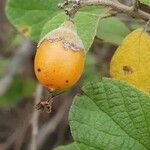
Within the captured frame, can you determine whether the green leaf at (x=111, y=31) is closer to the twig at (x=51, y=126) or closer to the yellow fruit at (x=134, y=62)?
the yellow fruit at (x=134, y=62)

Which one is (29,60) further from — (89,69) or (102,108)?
(102,108)

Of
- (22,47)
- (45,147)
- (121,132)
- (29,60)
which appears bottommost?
(45,147)

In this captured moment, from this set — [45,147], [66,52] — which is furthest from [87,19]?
→ [45,147]

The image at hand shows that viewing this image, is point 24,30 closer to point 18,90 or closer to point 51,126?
point 51,126

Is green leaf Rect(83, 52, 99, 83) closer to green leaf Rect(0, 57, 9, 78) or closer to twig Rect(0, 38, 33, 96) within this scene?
twig Rect(0, 38, 33, 96)

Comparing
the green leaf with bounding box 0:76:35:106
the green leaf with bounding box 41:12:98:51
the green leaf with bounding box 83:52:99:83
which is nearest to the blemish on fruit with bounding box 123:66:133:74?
the green leaf with bounding box 41:12:98:51

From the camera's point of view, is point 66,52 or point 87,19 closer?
point 66,52

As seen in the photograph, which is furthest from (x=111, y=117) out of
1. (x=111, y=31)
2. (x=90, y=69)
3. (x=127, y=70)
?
(x=90, y=69)

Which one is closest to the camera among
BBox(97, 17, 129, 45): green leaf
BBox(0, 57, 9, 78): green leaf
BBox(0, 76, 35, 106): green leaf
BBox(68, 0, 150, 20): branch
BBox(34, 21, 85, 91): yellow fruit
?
BBox(34, 21, 85, 91): yellow fruit
